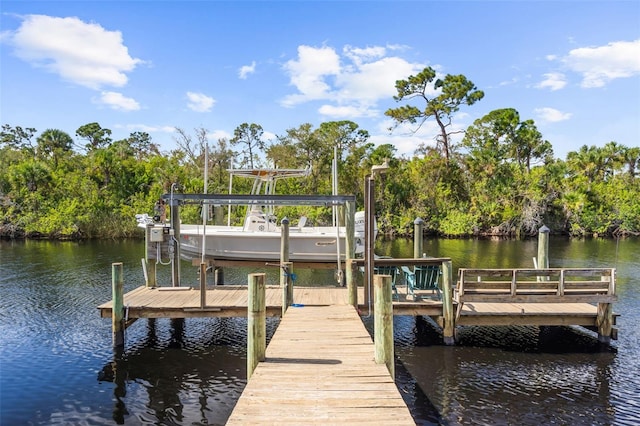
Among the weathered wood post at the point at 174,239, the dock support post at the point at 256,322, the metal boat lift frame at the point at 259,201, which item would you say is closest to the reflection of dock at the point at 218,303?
the weathered wood post at the point at 174,239

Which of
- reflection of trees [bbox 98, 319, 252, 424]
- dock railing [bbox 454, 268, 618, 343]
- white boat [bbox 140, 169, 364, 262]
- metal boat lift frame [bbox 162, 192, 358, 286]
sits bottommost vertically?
reflection of trees [bbox 98, 319, 252, 424]

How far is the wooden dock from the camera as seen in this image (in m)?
3.91

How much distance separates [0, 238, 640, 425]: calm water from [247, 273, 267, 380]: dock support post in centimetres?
166

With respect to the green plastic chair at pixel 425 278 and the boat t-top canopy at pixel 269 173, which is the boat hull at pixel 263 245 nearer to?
the boat t-top canopy at pixel 269 173

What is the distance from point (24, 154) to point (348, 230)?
45101 millimetres

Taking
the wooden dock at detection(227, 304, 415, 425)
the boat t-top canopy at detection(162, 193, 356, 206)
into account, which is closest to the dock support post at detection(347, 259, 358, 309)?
the wooden dock at detection(227, 304, 415, 425)

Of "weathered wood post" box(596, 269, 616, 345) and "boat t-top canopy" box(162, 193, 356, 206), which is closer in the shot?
"weathered wood post" box(596, 269, 616, 345)

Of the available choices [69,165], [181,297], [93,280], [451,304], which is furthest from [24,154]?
[451,304]

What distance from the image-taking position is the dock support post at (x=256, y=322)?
17.5ft

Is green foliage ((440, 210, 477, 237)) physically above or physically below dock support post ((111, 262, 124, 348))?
above

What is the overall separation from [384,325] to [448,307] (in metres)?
3.65

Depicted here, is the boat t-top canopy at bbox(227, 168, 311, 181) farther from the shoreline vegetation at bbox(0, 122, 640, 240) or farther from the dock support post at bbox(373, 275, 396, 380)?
the shoreline vegetation at bbox(0, 122, 640, 240)

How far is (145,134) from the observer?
214ft

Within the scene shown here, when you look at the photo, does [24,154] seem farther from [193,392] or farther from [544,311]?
[544,311]
